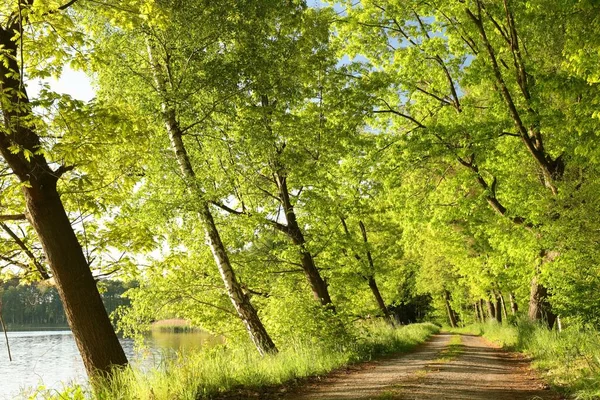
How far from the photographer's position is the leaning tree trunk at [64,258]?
604cm

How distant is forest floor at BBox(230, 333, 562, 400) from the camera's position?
270 inches

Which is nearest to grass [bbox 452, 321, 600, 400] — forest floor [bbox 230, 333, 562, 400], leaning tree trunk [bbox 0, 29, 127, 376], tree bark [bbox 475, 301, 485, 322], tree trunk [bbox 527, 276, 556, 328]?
forest floor [bbox 230, 333, 562, 400]

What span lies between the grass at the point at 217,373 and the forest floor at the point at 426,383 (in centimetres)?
39

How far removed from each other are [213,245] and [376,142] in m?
6.74

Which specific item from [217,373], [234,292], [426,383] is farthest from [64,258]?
[426,383]

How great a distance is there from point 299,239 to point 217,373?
7401 millimetres

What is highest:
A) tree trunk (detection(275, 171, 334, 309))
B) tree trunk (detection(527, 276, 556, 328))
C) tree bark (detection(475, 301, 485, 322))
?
tree trunk (detection(275, 171, 334, 309))

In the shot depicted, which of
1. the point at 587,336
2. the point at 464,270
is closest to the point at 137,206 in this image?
the point at 587,336

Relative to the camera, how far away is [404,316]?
5138 centimetres

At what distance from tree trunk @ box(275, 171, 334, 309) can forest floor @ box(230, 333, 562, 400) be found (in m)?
3.08

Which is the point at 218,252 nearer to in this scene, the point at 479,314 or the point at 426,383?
the point at 426,383

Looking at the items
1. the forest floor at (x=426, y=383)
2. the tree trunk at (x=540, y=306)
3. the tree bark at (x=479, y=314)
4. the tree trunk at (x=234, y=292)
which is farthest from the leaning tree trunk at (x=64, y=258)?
the tree bark at (x=479, y=314)

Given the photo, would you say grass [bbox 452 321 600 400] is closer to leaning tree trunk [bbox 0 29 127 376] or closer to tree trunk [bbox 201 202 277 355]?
tree trunk [bbox 201 202 277 355]

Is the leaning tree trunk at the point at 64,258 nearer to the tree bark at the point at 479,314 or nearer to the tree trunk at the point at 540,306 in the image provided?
the tree trunk at the point at 540,306
